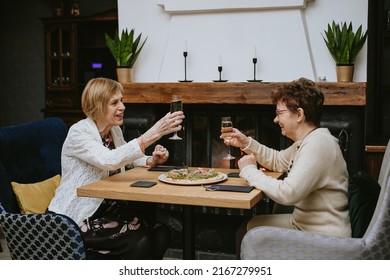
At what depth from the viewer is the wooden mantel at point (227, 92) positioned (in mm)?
3393

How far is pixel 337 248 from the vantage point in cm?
188

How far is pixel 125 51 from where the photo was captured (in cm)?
391

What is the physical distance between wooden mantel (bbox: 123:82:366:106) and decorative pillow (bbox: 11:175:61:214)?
1.27 metres

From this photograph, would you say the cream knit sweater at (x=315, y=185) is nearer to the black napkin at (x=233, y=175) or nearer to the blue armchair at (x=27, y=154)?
the black napkin at (x=233, y=175)

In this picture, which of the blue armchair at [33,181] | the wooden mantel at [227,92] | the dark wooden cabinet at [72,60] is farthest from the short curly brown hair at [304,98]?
the dark wooden cabinet at [72,60]

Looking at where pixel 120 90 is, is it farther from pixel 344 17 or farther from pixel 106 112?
pixel 344 17

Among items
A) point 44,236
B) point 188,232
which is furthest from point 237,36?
point 44,236

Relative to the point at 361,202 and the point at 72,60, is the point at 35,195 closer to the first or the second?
the point at 361,202

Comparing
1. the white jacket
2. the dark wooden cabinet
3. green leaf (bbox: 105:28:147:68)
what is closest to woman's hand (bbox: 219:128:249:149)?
the white jacket

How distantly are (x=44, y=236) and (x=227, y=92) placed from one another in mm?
1810

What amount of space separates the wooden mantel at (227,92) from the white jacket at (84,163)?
4.22 ft

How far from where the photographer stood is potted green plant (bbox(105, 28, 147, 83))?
3895mm

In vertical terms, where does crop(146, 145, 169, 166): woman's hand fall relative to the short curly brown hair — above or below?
below

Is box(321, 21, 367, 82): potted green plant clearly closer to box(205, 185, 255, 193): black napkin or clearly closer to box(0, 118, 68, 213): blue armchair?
box(205, 185, 255, 193): black napkin
